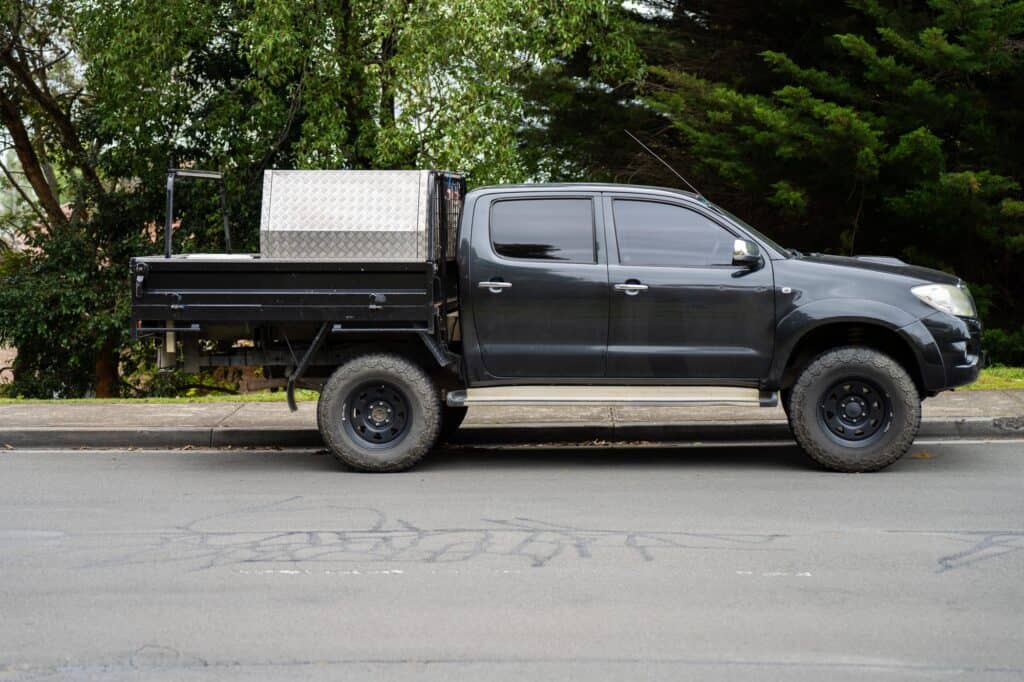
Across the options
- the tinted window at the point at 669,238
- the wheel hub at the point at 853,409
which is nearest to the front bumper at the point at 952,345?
the wheel hub at the point at 853,409

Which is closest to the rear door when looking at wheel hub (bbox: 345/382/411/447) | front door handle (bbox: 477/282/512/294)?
Result: front door handle (bbox: 477/282/512/294)

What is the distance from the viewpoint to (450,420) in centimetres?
1059

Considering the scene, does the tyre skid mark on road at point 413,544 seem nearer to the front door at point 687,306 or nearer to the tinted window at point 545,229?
the front door at point 687,306

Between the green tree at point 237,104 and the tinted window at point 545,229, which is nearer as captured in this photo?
the tinted window at point 545,229

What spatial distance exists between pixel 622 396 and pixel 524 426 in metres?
1.71

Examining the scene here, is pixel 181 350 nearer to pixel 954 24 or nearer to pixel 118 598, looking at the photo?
pixel 118 598

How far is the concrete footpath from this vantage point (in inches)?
416

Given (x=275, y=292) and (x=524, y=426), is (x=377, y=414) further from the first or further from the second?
(x=524, y=426)

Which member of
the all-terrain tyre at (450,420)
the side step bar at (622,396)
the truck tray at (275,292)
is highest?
the truck tray at (275,292)

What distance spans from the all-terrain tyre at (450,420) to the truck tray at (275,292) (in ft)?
5.06

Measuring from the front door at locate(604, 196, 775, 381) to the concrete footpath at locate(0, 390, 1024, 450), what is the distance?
1.43 metres

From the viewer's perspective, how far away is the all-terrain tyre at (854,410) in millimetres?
8961

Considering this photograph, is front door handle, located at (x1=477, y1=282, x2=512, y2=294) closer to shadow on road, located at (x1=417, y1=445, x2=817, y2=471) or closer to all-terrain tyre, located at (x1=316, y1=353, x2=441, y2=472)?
all-terrain tyre, located at (x1=316, y1=353, x2=441, y2=472)

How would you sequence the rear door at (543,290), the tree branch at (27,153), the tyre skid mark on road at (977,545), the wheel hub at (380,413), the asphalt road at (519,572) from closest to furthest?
1. the asphalt road at (519,572)
2. the tyre skid mark on road at (977,545)
3. the rear door at (543,290)
4. the wheel hub at (380,413)
5. the tree branch at (27,153)
